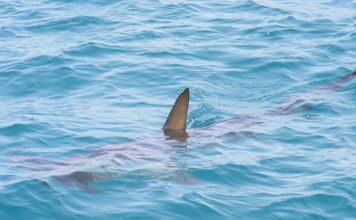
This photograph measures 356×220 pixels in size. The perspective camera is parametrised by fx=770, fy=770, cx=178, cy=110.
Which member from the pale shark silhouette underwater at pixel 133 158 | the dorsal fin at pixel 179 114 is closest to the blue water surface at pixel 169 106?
the pale shark silhouette underwater at pixel 133 158

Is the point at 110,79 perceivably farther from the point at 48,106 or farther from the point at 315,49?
the point at 315,49

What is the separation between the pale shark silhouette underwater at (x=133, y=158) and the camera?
9.88m

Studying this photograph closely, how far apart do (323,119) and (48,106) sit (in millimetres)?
4563

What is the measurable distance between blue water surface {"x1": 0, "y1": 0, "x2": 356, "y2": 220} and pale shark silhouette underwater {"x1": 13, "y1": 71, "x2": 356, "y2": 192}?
3 centimetres

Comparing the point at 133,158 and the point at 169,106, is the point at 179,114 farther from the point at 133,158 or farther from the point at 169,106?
Answer: the point at 169,106

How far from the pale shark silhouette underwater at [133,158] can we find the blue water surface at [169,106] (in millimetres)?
29

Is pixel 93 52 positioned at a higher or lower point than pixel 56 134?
higher

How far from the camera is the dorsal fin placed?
10695mm

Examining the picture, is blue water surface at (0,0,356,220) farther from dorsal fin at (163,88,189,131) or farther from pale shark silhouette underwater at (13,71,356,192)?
dorsal fin at (163,88,189,131)

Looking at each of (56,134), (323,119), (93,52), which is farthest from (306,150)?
(93,52)

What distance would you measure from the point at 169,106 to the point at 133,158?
264 cm

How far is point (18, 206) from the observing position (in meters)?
9.03

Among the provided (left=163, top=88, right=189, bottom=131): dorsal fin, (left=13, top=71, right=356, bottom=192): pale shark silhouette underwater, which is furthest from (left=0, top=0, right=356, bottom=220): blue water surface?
(left=163, top=88, right=189, bottom=131): dorsal fin

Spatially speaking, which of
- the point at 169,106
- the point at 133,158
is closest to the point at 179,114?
the point at 133,158
